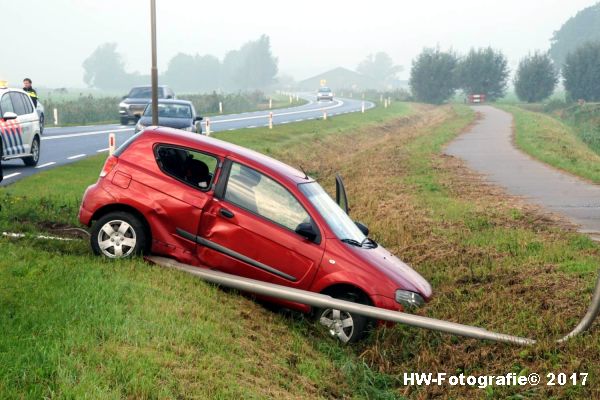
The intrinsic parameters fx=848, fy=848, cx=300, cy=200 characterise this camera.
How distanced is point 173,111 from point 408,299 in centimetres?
1747

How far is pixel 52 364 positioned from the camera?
18.6 ft

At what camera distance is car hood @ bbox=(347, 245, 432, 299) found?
9031 millimetres

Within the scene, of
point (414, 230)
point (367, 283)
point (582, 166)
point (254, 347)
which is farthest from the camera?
point (582, 166)

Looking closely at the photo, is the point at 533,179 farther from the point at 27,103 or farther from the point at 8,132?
the point at 8,132

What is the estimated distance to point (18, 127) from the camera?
60.3 feet

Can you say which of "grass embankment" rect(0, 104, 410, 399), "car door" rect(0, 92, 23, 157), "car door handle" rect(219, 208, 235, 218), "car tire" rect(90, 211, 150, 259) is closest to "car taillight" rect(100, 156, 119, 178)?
"car tire" rect(90, 211, 150, 259)

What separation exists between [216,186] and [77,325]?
3.11 m

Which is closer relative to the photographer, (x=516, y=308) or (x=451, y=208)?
(x=516, y=308)

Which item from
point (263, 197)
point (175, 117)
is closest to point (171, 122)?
point (175, 117)

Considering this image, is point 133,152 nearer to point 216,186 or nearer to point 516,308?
point 216,186

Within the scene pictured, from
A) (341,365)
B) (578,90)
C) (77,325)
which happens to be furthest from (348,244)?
(578,90)

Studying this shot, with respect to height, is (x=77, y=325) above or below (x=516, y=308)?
above

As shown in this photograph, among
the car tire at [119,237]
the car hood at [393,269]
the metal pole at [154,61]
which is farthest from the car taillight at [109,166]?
the metal pole at [154,61]

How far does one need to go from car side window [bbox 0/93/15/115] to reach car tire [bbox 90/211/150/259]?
9.50 metres
